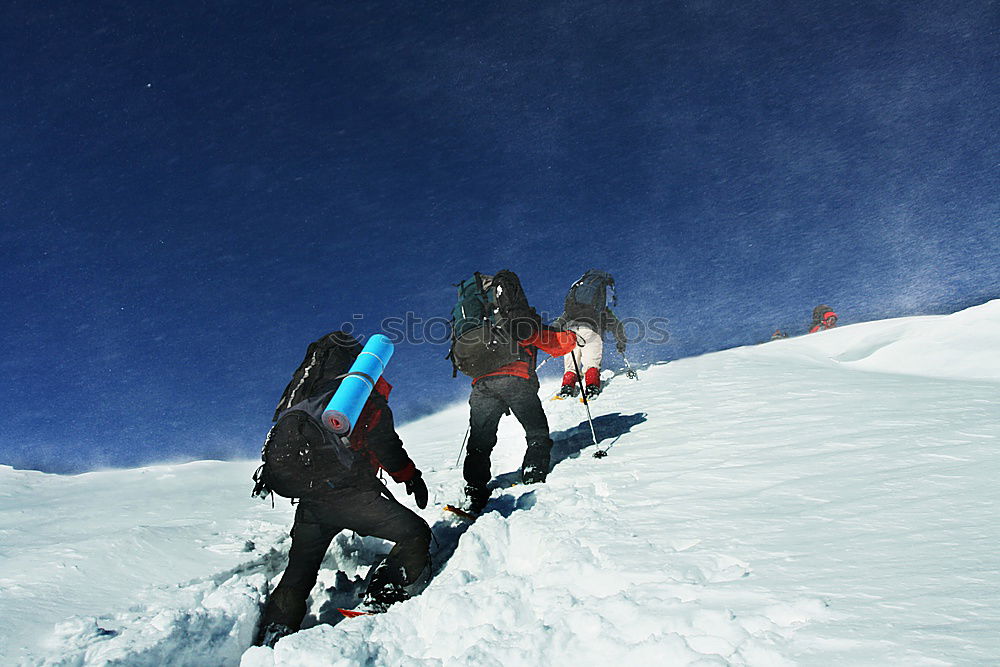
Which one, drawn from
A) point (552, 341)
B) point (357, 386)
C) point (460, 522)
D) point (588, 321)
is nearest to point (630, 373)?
point (588, 321)

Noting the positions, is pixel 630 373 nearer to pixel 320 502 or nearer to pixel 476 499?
pixel 476 499

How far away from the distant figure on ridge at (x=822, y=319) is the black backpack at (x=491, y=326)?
19.8m

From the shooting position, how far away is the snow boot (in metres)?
4.67

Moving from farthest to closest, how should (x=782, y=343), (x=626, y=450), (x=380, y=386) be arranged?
(x=782, y=343) → (x=626, y=450) → (x=380, y=386)

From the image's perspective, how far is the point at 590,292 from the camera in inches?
436

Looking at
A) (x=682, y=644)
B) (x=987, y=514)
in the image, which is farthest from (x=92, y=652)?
(x=987, y=514)

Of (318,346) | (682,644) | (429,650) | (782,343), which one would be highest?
(782,343)

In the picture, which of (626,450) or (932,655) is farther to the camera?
(626,450)

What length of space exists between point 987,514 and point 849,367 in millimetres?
9477

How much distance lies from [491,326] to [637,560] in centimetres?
298

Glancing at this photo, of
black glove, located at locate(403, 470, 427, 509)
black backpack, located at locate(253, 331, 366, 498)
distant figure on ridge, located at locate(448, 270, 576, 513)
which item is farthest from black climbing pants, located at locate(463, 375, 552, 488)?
black backpack, located at locate(253, 331, 366, 498)

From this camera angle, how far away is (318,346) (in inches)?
153

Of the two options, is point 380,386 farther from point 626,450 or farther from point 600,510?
point 626,450

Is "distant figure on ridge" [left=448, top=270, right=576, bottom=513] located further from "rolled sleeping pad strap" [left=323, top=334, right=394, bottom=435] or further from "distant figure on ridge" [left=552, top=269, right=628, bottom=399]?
"distant figure on ridge" [left=552, top=269, right=628, bottom=399]
